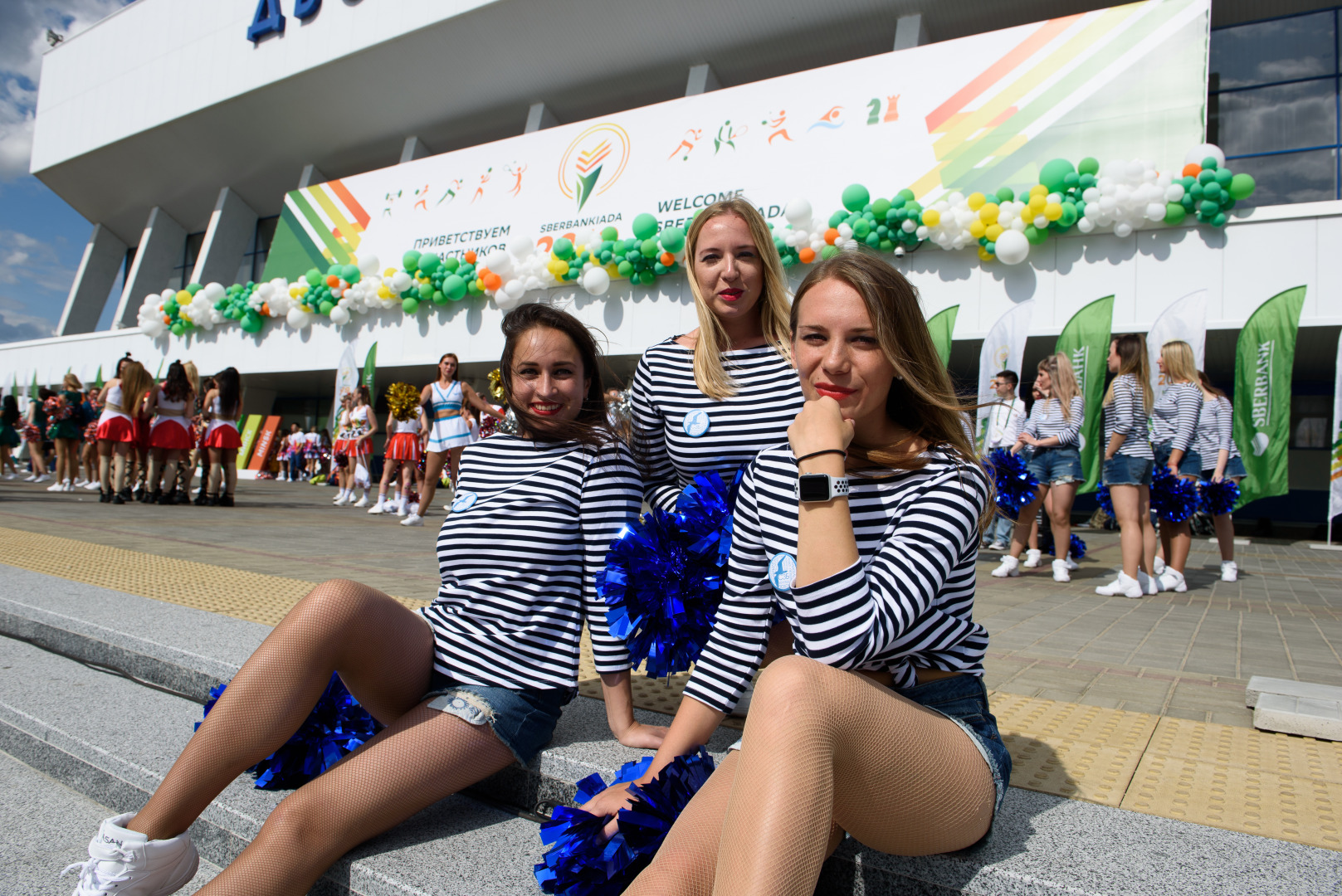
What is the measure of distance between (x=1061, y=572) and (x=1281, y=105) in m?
12.1

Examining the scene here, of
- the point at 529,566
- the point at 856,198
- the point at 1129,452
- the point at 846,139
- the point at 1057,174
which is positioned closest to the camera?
the point at 529,566

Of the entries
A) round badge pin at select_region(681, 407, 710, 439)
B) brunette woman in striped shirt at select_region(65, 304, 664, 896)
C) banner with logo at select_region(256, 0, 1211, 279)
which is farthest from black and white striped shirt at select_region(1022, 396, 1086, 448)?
banner with logo at select_region(256, 0, 1211, 279)

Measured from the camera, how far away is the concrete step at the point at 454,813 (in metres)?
1.32

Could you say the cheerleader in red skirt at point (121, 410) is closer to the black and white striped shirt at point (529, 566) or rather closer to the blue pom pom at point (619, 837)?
the black and white striped shirt at point (529, 566)

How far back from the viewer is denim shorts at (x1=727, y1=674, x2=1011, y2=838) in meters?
1.40

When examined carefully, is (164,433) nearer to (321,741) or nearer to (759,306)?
(321,741)

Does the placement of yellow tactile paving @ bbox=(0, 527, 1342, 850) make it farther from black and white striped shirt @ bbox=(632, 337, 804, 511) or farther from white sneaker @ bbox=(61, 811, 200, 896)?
white sneaker @ bbox=(61, 811, 200, 896)

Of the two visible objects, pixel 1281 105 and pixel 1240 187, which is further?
pixel 1281 105

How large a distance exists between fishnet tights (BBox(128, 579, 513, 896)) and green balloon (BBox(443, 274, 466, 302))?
51.5 feet

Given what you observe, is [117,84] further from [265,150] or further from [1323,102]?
[1323,102]

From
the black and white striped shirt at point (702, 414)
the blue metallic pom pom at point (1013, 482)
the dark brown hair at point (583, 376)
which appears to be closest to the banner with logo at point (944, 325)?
the blue metallic pom pom at point (1013, 482)

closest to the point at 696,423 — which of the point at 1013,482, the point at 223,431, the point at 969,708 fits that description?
the point at 969,708

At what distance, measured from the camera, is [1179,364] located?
6.28 meters

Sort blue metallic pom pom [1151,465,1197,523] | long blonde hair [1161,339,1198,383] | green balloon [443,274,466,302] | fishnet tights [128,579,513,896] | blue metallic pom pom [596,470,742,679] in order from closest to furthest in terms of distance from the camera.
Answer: fishnet tights [128,579,513,896] < blue metallic pom pom [596,470,742,679] < blue metallic pom pom [1151,465,1197,523] < long blonde hair [1161,339,1198,383] < green balloon [443,274,466,302]
